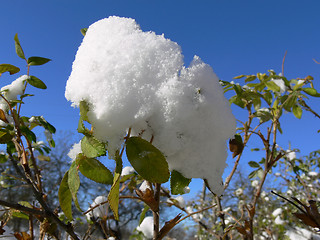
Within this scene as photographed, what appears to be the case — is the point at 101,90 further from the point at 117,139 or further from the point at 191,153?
the point at 191,153

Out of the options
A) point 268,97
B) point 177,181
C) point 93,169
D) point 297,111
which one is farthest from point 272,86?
point 93,169

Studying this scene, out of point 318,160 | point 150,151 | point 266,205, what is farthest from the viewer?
point 266,205

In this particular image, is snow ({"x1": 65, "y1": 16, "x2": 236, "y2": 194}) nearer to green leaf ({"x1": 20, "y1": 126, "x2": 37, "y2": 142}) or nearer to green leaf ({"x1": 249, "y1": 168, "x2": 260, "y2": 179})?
green leaf ({"x1": 20, "y1": 126, "x2": 37, "y2": 142})

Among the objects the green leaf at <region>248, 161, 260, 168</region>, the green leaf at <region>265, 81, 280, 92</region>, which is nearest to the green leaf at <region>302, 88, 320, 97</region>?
the green leaf at <region>265, 81, 280, 92</region>

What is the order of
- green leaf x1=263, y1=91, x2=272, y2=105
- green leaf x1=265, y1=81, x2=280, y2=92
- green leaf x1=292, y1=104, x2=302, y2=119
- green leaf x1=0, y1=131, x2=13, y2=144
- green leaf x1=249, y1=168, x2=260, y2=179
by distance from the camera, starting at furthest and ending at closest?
green leaf x1=249, y1=168, x2=260, y2=179
green leaf x1=292, y1=104, x2=302, y2=119
green leaf x1=263, y1=91, x2=272, y2=105
green leaf x1=265, y1=81, x2=280, y2=92
green leaf x1=0, y1=131, x2=13, y2=144

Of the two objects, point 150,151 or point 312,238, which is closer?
point 150,151

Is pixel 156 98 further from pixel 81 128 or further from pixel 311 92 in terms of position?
pixel 311 92

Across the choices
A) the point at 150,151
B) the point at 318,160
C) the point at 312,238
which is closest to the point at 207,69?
the point at 150,151

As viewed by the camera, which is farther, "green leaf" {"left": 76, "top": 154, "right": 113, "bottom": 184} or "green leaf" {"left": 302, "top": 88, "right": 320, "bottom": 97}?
"green leaf" {"left": 302, "top": 88, "right": 320, "bottom": 97}
